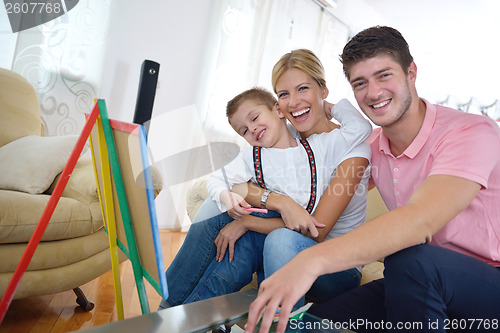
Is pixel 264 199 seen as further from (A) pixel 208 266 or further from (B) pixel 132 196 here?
(B) pixel 132 196

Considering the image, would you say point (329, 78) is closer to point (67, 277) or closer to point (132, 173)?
point (67, 277)

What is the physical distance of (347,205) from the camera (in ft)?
4.07

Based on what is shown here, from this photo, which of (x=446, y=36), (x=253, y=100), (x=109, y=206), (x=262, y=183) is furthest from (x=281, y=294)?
(x=446, y=36)

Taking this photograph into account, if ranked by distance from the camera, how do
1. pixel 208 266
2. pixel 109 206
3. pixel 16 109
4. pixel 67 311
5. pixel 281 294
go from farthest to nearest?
pixel 16 109, pixel 67 311, pixel 208 266, pixel 109 206, pixel 281 294

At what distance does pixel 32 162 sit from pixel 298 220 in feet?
3.63

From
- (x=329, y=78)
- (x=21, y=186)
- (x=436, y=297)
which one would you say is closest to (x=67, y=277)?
(x=21, y=186)

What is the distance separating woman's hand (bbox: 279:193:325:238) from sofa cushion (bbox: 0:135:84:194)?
98cm

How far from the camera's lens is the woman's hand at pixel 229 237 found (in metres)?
1.20

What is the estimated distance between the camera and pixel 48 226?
1319 mm

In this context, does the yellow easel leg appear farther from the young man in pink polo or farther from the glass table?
the young man in pink polo

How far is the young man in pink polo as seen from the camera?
0.72 m

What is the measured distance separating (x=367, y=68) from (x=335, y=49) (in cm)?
344

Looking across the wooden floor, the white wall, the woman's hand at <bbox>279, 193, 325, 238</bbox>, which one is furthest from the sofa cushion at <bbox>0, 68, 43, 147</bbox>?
the white wall

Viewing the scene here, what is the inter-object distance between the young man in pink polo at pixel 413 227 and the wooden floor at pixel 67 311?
0.92 metres
